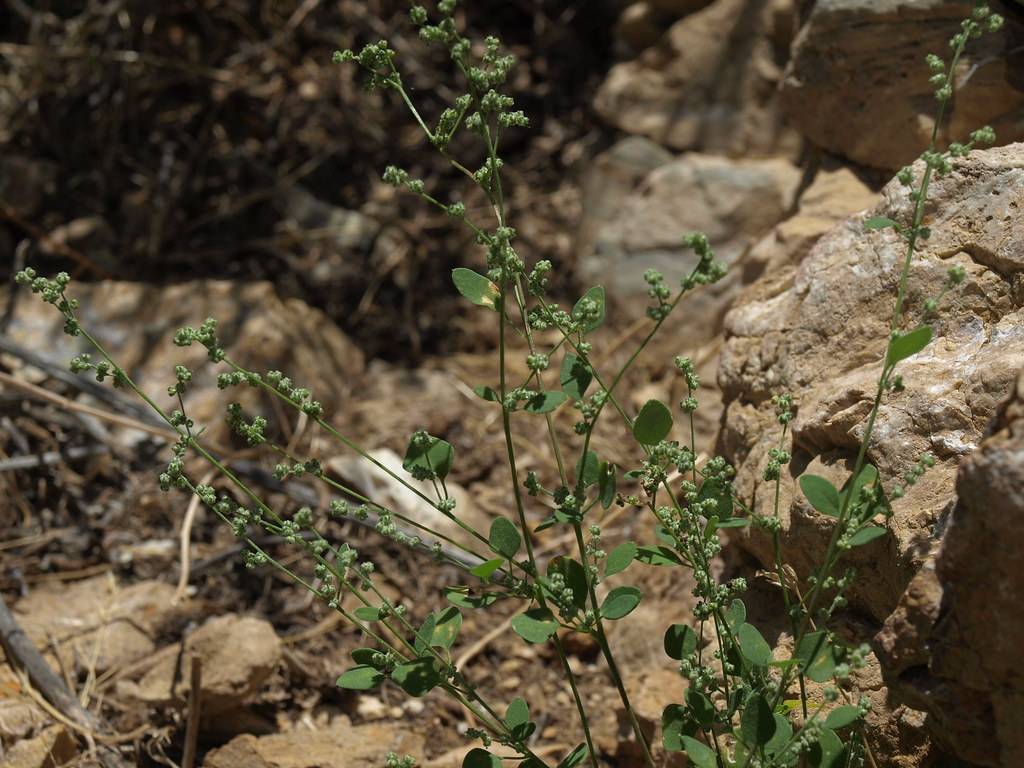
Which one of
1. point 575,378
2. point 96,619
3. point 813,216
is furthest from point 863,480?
point 96,619

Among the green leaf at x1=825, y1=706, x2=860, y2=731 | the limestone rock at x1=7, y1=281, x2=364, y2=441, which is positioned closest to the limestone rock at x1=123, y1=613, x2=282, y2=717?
the limestone rock at x1=7, y1=281, x2=364, y2=441

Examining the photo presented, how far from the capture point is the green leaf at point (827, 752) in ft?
5.32

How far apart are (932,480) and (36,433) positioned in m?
2.49

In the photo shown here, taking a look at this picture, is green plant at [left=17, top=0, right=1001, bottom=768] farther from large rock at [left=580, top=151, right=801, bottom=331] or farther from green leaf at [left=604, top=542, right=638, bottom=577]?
large rock at [left=580, top=151, right=801, bottom=331]

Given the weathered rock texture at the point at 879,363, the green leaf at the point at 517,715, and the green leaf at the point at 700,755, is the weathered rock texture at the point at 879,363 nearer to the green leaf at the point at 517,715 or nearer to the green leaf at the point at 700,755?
the green leaf at the point at 700,755

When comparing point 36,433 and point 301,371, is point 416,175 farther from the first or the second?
point 36,433

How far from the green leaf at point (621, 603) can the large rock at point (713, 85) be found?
2.63m

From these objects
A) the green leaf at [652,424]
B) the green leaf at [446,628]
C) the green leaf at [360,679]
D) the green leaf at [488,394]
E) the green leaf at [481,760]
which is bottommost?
the green leaf at [481,760]

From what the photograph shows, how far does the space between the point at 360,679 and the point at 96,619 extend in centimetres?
137

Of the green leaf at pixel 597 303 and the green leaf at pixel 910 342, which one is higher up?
the green leaf at pixel 910 342

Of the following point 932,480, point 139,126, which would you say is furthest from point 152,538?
point 932,480

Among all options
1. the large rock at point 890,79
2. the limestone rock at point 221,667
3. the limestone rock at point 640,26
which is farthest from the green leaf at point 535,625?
the limestone rock at point 640,26

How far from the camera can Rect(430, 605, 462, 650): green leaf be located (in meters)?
1.72

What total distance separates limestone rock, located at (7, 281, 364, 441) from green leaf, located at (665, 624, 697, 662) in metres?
1.95
